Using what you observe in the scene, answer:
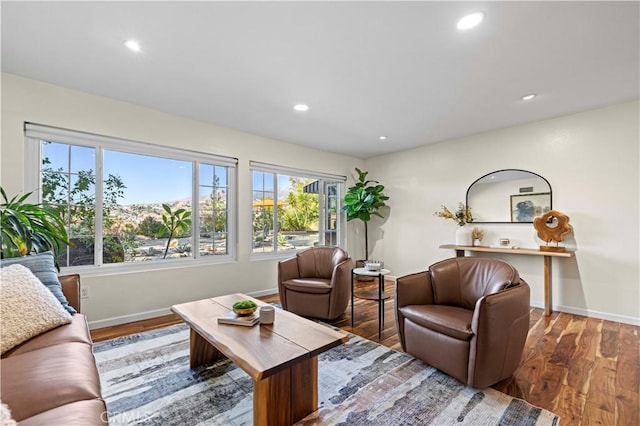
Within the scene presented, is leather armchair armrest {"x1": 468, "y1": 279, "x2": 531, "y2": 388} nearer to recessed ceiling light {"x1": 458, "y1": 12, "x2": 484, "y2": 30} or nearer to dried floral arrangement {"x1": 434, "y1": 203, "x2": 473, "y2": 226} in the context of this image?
recessed ceiling light {"x1": 458, "y1": 12, "x2": 484, "y2": 30}

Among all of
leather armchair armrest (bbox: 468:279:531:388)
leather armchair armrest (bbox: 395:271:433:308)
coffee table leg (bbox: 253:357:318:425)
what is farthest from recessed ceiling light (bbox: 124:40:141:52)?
leather armchair armrest (bbox: 468:279:531:388)

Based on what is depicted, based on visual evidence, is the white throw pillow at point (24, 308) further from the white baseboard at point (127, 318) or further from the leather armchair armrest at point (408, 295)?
the leather armchair armrest at point (408, 295)

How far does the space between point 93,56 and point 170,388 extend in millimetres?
2582

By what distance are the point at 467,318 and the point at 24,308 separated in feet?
8.88

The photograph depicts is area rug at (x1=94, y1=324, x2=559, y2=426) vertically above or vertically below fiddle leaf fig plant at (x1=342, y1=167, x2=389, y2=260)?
below

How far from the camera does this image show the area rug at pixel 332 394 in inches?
64.4

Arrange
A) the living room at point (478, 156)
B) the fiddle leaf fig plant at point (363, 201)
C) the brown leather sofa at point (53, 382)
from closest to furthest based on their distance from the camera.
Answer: the brown leather sofa at point (53, 382) < the living room at point (478, 156) < the fiddle leaf fig plant at point (363, 201)

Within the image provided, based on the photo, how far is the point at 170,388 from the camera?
1.92m

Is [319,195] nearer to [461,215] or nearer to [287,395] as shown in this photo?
[461,215]

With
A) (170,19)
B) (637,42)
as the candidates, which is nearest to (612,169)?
(637,42)

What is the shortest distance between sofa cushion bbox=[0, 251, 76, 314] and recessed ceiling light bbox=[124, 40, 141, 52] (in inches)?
63.7

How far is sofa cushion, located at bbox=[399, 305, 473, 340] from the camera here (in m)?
1.92

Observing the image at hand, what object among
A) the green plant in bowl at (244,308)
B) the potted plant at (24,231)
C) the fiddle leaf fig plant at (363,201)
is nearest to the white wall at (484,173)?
the potted plant at (24,231)

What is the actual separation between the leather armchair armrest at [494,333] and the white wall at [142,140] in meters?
3.07
